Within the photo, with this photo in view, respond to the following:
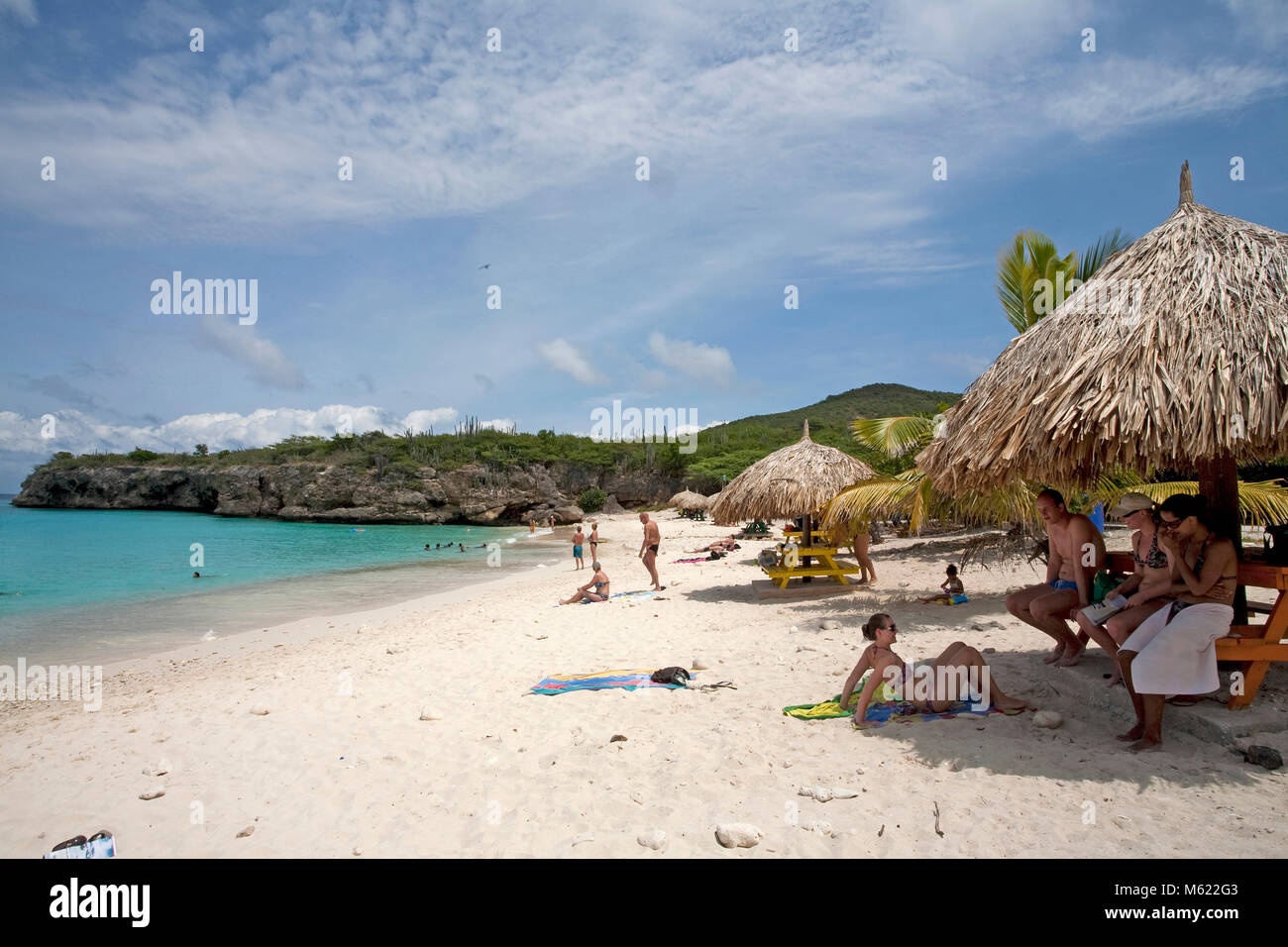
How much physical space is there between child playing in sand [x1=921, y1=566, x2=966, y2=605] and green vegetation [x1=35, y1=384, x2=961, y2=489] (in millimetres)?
37344

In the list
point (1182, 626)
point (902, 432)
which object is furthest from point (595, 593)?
point (1182, 626)

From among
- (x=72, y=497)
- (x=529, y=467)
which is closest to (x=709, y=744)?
(x=529, y=467)

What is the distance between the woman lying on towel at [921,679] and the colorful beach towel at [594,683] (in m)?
1.91

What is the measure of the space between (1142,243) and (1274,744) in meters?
3.50

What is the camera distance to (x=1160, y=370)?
4.30 meters

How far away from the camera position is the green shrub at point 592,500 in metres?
56.6

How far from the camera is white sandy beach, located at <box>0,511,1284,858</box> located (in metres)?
3.33

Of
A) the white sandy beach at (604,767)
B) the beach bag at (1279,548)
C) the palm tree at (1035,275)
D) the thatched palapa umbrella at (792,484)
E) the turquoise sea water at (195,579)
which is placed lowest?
the turquoise sea water at (195,579)

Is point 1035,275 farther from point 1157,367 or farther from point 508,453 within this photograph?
point 508,453

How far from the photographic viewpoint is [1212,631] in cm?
388

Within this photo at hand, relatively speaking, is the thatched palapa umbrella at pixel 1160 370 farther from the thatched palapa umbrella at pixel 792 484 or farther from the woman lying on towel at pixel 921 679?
the thatched palapa umbrella at pixel 792 484

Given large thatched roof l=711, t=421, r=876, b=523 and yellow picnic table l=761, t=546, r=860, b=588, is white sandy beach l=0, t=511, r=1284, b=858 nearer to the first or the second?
yellow picnic table l=761, t=546, r=860, b=588

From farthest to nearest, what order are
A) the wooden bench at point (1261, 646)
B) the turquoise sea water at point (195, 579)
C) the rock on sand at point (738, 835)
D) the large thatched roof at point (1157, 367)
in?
the turquoise sea water at point (195, 579)
the large thatched roof at point (1157, 367)
the wooden bench at point (1261, 646)
the rock on sand at point (738, 835)

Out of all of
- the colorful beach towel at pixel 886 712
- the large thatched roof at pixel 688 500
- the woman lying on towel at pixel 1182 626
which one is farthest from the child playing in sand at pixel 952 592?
the large thatched roof at pixel 688 500
